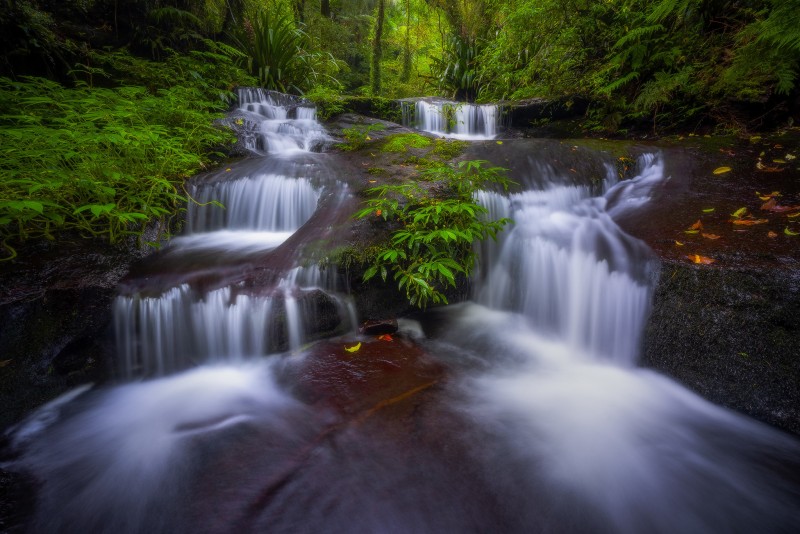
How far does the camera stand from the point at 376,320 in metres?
3.13

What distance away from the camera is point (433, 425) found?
207 cm

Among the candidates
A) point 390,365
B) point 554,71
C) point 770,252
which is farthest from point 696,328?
point 554,71

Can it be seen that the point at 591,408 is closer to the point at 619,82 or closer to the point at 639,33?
the point at 619,82

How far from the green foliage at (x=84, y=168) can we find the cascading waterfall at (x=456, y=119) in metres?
4.61

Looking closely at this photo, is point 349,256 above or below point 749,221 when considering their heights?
below

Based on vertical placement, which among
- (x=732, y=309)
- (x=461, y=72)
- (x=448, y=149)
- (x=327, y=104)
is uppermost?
(x=461, y=72)

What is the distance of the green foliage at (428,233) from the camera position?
109 inches

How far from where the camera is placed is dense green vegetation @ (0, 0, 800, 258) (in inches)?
115

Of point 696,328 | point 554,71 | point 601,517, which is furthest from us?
point 554,71

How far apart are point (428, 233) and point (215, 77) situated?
21.5 ft

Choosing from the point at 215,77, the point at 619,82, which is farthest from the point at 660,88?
the point at 215,77

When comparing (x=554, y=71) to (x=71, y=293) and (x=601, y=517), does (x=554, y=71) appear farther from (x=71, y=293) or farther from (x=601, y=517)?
(x=71, y=293)

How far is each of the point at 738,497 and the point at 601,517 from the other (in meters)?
0.76

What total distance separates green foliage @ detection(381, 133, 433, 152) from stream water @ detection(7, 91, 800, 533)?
1.81m
